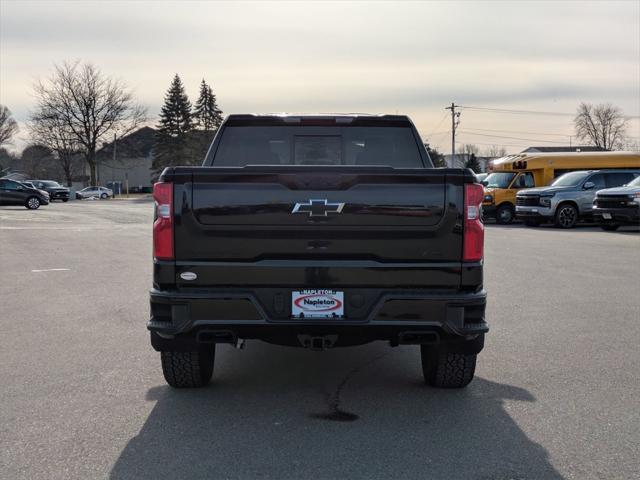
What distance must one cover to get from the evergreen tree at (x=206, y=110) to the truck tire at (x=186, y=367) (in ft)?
274

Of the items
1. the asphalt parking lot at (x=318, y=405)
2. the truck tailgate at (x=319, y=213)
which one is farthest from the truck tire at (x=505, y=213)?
the truck tailgate at (x=319, y=213)

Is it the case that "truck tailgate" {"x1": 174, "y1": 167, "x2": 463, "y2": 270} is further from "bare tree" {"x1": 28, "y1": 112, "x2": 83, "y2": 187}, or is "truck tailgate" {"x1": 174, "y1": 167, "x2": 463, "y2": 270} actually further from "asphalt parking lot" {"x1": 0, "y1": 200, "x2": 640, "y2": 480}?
"bare tree" {"x1": 28, "y1": 112, "x2": 83, "y2": 187}

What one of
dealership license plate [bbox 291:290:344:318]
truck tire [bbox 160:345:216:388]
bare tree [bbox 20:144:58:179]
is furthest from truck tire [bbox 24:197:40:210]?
bare tree [bbox 20:144:58:179]

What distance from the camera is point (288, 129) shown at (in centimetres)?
589

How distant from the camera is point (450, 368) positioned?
486 centimetres

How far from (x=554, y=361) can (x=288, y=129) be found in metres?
2.91

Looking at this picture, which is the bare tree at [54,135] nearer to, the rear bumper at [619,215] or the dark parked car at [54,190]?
the dark parked car at [54,190]

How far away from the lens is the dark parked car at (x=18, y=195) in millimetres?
37875

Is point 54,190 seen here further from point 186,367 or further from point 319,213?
point 319,213

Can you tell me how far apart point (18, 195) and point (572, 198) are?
2856 centimetres

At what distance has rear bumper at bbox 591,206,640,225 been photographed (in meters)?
19.8

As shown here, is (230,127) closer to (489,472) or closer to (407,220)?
(407,220)

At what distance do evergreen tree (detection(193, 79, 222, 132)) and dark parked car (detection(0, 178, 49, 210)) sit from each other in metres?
49.3

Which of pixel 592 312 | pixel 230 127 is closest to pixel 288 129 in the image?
pixel 230 127
